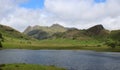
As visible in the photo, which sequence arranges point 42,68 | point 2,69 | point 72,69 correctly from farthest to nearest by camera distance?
1. point 72,69
2. point 42,68
3. point 2,69

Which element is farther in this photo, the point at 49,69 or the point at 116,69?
the point at 116,69

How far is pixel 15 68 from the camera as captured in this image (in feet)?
212

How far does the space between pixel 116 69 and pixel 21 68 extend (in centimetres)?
3355

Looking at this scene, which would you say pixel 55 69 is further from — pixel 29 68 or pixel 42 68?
pixel 29 68

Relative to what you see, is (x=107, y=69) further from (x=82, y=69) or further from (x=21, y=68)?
(x=21, y=68)

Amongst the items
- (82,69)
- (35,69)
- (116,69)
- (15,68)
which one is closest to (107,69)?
(116,69)

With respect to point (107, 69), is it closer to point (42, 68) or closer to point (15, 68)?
point (42, 68)

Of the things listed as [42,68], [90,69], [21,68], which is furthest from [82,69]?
[21,68]

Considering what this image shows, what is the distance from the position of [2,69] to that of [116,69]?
3887 cm

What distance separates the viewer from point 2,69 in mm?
63062

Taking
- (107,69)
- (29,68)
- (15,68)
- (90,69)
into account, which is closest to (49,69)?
(29,68)

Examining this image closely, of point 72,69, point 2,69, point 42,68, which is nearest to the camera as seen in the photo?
point 2,69

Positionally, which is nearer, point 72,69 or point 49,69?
A: point 49,69

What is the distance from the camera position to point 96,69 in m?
78.4
